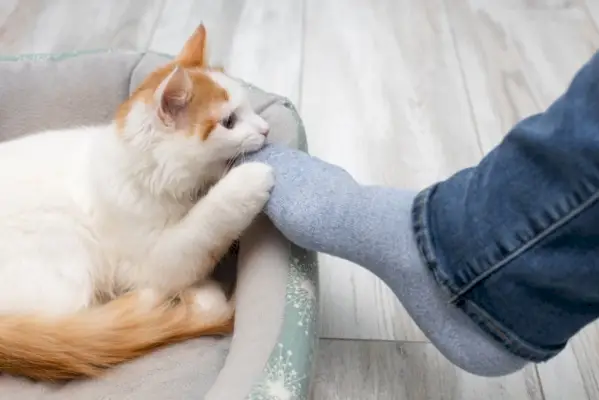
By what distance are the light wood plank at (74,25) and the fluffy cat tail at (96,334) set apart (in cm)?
95

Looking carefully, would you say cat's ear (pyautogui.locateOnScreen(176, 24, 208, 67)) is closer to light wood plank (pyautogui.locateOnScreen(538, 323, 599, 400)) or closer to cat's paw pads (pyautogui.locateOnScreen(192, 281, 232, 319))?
cat's paw pads (pyautogui.locateOnScreen(192, 281, 232, 319))

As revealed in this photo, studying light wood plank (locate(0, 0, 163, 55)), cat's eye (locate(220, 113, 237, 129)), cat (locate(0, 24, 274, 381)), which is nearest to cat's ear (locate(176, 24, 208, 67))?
cat (locate(0, 24, 274, 381))

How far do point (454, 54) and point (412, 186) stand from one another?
53cm

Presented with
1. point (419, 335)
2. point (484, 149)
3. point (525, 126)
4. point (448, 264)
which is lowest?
point (419, 335)

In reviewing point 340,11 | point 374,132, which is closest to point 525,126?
point 374,132

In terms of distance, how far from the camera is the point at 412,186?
A: 52.1 inches

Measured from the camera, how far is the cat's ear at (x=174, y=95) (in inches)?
31.9

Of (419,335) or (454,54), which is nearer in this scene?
(419,335)

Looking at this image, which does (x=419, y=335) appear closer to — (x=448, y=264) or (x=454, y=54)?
(x=448, y=264)

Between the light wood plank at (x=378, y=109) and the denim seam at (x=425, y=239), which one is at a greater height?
the denim seam at (x=425, y=239)

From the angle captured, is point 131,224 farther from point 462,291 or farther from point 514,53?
point 514,53

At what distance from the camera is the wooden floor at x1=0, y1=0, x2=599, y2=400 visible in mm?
1035

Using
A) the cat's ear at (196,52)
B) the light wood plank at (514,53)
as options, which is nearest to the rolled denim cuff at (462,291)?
the cat's ear at (196,52)

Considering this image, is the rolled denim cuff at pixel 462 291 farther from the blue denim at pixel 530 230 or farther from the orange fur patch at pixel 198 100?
the orange fur patch at pixel 198 100
